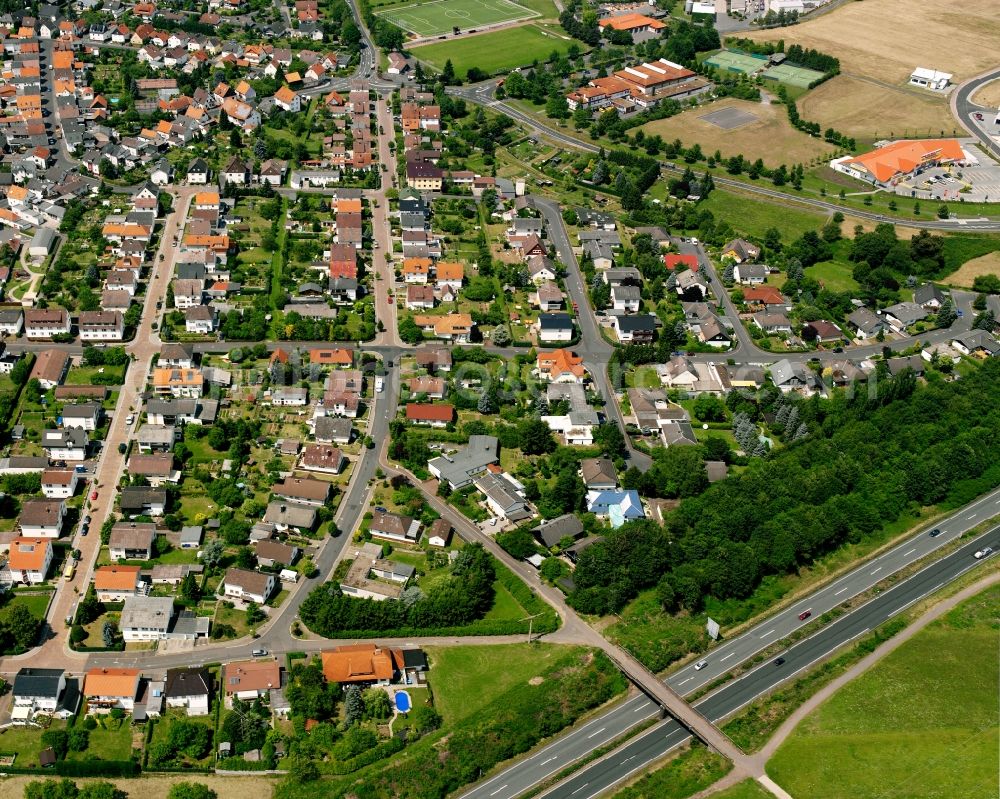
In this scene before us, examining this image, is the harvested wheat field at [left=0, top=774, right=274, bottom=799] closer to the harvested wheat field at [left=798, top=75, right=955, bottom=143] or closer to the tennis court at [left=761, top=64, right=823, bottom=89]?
the harvested wheat field at [left=798, top=75, right=955, bottom=143]

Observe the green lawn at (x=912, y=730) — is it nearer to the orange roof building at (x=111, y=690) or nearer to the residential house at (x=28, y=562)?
the orange roof building at (x=111, y=690)

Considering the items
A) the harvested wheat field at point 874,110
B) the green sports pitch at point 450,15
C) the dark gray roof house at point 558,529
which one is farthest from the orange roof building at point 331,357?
the green sports pitch at point 450,15

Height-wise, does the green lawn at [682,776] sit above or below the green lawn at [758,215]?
below

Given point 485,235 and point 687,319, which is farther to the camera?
point 485,235

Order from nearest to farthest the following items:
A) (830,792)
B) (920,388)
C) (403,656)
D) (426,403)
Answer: (830,792)
(403,656)
(426,403)
(920,388)

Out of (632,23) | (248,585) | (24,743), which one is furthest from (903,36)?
(24,743)

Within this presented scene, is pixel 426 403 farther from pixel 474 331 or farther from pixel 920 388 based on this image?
pixel 920 388

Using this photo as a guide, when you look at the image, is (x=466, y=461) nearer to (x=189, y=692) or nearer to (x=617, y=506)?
(x=617, y=506)

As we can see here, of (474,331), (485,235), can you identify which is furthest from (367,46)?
(474,331)
